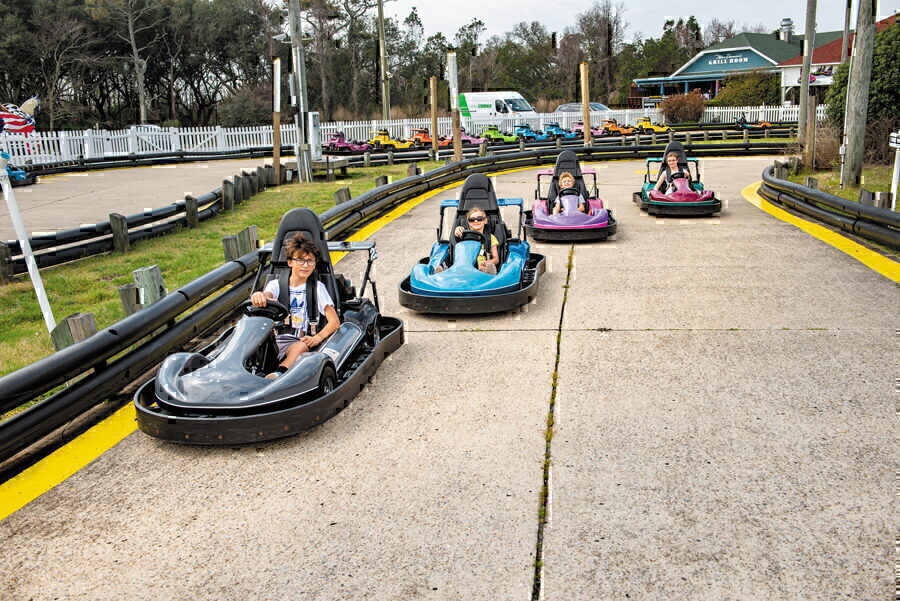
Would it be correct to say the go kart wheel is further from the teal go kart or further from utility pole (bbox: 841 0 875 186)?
utility pole (bbox: 841 0 875 186)

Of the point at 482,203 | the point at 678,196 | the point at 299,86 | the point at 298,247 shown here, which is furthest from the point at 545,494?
the point at 299,86

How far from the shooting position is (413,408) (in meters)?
5.29

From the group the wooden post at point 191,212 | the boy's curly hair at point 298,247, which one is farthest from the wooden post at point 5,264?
the boy's curly hair at point 298,247

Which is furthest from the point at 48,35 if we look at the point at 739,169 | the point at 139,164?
the point at 739,169

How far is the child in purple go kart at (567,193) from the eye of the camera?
35.4 feet

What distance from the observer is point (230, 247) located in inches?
309

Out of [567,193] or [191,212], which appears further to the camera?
[191,212]

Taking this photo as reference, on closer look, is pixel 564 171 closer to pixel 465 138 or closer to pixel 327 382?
pixel 327 382

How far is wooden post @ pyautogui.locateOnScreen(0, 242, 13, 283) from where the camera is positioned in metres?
9.16

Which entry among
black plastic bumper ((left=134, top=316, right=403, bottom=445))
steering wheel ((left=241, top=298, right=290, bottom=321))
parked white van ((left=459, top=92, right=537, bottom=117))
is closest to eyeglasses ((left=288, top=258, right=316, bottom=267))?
steering wheel ((left=241, top=298, right=290, bottom=321))

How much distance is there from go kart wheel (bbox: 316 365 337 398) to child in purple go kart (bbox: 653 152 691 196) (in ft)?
29.3

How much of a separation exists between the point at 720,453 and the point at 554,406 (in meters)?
1.15

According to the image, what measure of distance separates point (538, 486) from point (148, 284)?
366 cm

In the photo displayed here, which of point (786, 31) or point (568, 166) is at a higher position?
point (786, 31)
